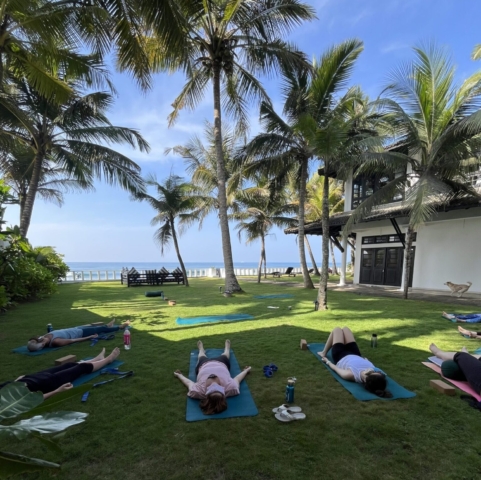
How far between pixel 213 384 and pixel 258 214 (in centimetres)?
1613

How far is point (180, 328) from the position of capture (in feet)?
20.7

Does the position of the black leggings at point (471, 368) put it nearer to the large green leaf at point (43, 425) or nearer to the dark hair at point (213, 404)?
the dark hair at point (213, 404)

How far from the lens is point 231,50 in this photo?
411 inches

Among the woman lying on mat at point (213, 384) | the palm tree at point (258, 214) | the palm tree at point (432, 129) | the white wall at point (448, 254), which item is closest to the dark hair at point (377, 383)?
the woman lying on mat at point (213, 384)

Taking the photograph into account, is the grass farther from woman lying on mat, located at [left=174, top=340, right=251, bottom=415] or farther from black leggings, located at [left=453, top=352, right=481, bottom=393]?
black leggings, located at [left=453, top=352, right=481, bottom=393]

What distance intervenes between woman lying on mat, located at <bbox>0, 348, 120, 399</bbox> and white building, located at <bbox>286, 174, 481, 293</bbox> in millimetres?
11454

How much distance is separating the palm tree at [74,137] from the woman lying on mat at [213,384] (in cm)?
1013

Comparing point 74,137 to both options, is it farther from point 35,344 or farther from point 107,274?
point 107,274

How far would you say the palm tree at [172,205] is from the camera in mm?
15773

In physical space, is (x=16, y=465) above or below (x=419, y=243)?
below

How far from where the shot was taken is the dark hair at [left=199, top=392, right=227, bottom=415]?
9.43 ft

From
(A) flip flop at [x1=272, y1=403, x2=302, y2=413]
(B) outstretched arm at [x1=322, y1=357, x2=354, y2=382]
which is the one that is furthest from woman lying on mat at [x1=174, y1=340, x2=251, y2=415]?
(B) outstretched arm at [x1=322, y1=357, x2=354, y2=382]

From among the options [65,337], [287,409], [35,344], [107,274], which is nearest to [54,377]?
[35,344]

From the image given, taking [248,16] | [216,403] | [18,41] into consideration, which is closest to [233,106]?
[248,16]
